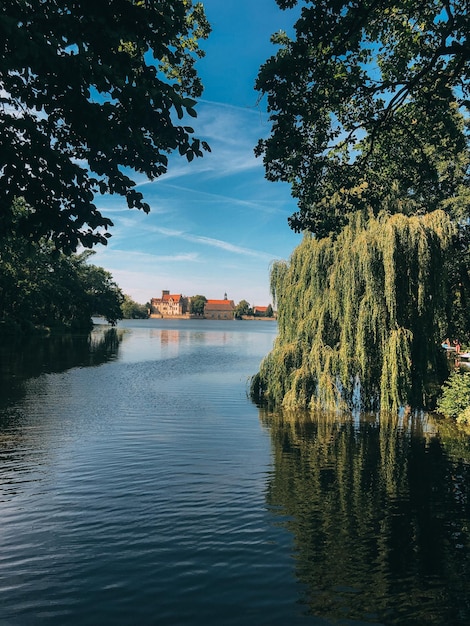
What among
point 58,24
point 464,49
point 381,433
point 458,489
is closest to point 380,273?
point 381,433

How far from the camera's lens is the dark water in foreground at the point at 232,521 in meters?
5.91

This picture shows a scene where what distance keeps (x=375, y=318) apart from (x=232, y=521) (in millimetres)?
10456

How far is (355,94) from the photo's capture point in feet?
29.1

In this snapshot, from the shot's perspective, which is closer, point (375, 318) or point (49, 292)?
point (375, 318)

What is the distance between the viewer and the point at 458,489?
1018cm

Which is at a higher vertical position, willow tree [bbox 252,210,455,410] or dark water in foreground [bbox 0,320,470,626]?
willow tree [bbox 252,210,455,410]

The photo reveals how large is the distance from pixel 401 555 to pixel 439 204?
1941cm

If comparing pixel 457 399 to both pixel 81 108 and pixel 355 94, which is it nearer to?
pixel 355 94

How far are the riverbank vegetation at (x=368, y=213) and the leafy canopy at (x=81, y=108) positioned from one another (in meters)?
2.75

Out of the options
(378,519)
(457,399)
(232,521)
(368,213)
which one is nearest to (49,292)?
(368,213)

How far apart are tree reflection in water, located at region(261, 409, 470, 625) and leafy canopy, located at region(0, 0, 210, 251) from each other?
634 centimetres

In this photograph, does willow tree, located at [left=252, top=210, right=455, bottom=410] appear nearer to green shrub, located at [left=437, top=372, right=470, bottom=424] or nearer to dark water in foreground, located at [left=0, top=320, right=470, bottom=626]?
green shrub, located at [left=437, top=372, right=470, bottom=424]

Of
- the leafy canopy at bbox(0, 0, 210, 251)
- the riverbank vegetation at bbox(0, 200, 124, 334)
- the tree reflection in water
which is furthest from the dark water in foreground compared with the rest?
the riverbank vegetation at bbox(0, 200, 124, 334)

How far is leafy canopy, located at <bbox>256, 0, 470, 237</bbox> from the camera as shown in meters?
7.52
